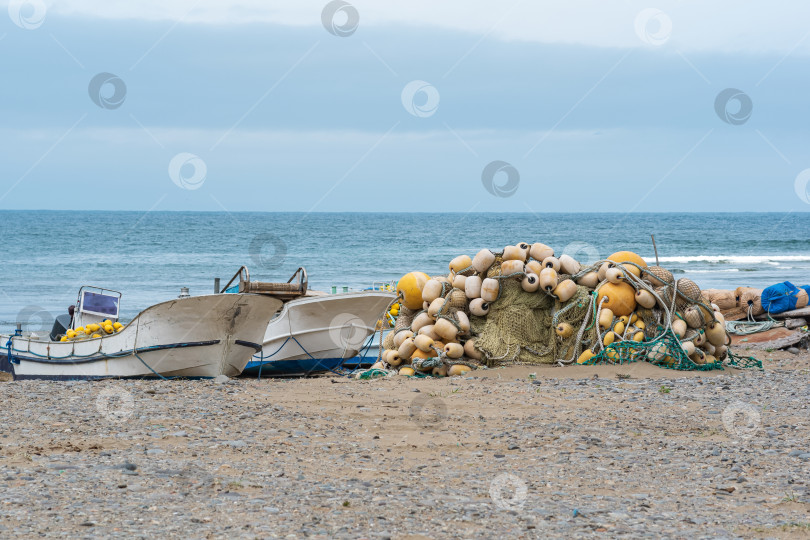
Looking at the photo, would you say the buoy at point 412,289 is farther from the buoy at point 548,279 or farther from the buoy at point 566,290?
the buoy at point 566,290

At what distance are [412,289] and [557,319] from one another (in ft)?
7.07

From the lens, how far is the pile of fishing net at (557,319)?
37.8 ft

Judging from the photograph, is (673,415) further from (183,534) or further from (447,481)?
(183,534)

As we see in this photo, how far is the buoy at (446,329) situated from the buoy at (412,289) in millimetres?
928

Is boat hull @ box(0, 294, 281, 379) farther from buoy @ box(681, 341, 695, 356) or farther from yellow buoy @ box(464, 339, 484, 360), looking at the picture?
buoy @ box(681, 341, 695, 356)

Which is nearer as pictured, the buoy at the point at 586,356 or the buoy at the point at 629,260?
the buoy at the point at 586,356

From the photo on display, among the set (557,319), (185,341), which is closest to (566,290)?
(557,319)

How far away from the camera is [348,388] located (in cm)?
1082

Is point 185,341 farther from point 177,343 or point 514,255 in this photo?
point 514,255

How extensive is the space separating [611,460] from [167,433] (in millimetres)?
3723

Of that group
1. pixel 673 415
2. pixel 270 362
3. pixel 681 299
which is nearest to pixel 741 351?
pixel 681 299

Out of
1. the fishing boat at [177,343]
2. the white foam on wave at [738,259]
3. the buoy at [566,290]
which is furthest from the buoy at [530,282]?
the white foam on wave at [738,259]

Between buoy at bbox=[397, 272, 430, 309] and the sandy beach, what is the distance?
232 centimetres

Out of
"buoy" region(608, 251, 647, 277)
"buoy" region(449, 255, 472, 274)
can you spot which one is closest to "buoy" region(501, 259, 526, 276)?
"buoy" region(449, 255, 472, 274)
